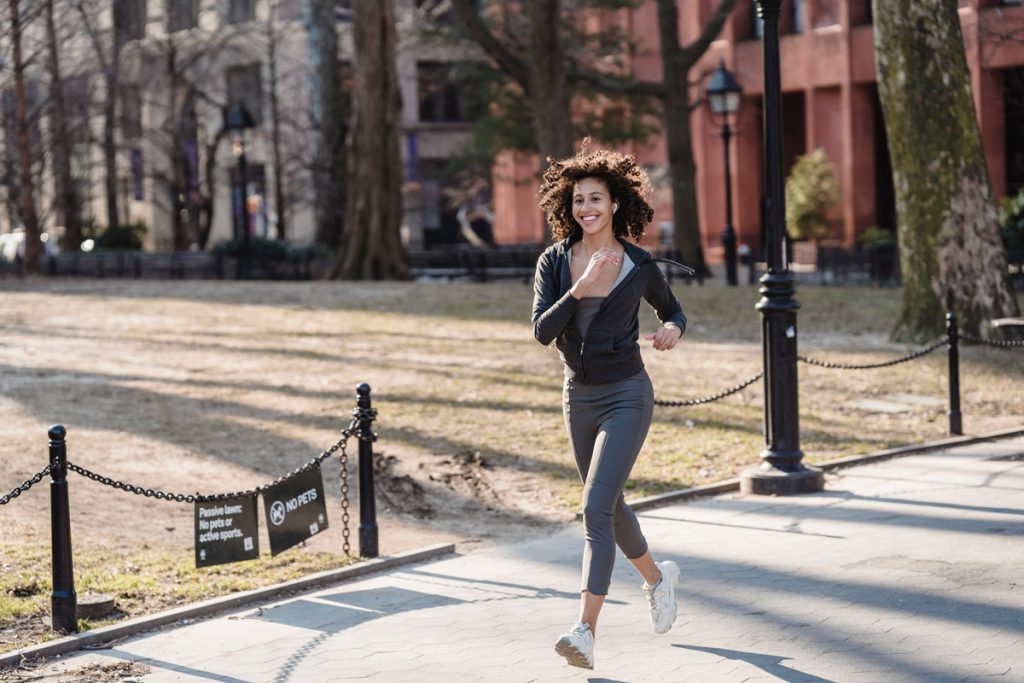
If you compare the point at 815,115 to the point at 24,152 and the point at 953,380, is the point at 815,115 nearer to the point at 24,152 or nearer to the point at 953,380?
the point at 24,152

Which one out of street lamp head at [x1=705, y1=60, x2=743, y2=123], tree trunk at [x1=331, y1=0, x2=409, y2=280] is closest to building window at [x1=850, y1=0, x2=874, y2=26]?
street lamp head at [x1=705, y1=60, x2=743, y2=123]

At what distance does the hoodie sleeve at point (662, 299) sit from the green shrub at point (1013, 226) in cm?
2171

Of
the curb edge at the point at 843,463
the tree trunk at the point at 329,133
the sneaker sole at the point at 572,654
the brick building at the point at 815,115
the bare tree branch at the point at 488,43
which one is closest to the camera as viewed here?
the sneaker sole at the point at 572,654

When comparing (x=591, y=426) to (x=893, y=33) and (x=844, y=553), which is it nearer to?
(x=844, y=553)

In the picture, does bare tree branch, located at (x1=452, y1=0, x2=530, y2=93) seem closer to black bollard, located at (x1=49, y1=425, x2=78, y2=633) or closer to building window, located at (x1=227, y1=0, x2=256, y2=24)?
black bollard, located at (x1=49, y1=425, x2=78, y2=633)

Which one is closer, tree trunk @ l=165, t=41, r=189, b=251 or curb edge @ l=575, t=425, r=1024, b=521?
curb edge @ l=575, t=425, r=1024, b=521

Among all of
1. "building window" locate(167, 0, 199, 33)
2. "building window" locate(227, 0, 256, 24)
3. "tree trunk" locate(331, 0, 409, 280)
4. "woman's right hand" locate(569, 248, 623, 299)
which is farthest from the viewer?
"building window" locate(227, 0, 256, 24)

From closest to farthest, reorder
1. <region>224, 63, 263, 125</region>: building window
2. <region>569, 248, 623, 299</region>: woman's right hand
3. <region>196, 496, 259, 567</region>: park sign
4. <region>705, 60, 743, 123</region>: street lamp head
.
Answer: <region>569, 248, 623, 299</region>: woman's right hand < <region>196, 496, 259, 567</region>: park sign < <region>705, 60, 743, 123</region>: street lamp head < <region>224, 63, 263, 125</region>: building window

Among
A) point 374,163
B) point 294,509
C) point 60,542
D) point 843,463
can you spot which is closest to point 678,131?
point 374,163

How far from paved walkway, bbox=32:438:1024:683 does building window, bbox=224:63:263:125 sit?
50.3 m

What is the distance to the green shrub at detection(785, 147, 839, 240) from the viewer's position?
136ft

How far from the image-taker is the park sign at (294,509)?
8.73m

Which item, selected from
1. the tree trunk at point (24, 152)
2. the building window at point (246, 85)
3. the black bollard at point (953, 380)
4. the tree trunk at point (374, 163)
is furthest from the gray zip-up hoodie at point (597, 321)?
the building window at point (246, 85)

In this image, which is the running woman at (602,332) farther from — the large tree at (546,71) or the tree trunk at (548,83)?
the tree trunk at (548,83)
